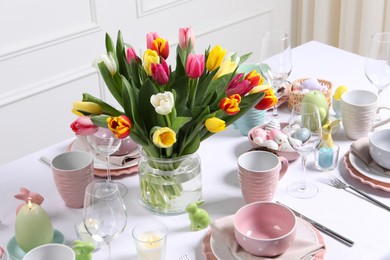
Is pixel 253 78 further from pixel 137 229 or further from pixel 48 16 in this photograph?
pixel 48 16

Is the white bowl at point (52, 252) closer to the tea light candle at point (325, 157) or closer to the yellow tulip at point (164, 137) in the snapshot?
the yellow tulip at point (164, 137)

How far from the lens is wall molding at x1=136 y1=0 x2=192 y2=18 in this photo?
2.90 metres

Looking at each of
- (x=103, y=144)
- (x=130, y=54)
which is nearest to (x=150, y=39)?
(x=130, y=54)

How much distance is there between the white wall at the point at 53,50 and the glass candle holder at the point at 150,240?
4.67ft

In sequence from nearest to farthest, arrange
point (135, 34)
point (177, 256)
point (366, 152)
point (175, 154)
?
point (177, 256) < point (175, 154) < point (366, 152) < point (135, 34)

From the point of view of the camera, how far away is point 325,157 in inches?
63.7

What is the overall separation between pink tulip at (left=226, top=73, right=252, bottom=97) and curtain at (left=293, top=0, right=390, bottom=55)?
1842mm

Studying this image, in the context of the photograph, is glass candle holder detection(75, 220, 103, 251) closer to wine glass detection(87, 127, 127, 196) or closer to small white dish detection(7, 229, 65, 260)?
small white dish detection(7, 229, 65, 260)

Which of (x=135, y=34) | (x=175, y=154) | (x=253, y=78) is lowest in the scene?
(x=135, y=34)

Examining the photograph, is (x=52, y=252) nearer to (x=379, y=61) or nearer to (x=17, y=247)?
(x=17, y=247)

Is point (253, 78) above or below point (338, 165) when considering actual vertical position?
above

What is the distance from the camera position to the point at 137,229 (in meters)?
1.38

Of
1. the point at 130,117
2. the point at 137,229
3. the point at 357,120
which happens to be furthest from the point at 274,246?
the point at 357,120

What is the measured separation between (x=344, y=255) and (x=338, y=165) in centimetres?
36
